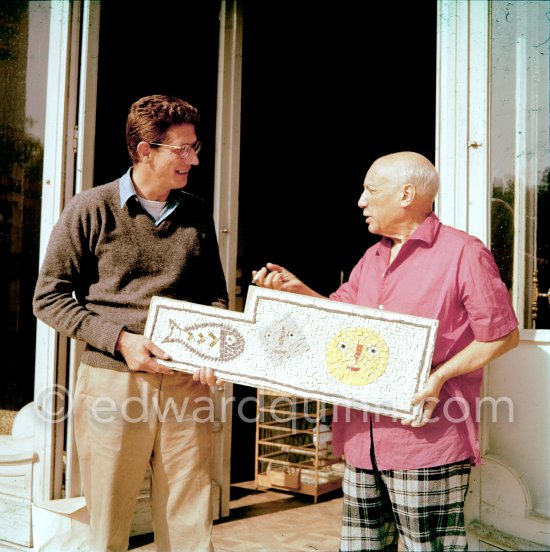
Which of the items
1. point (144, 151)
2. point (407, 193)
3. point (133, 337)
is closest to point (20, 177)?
point (144, 151)

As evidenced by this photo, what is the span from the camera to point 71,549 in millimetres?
A: 2977

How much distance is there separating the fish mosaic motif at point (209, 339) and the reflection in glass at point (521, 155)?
1265 millimetres

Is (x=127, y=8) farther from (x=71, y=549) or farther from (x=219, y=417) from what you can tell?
(x=71, y=549)

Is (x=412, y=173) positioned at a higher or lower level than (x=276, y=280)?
higher

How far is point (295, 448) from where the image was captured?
4578 millimetres

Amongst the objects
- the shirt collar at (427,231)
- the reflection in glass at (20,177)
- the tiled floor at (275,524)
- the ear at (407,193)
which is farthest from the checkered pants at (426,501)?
the reflection in glass at (20,177)

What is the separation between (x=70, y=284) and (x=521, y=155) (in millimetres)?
1868

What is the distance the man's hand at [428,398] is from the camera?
197 cm

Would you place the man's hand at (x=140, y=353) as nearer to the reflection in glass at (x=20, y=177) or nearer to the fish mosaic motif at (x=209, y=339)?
the fish mosaic motif at (x=209, y=339)

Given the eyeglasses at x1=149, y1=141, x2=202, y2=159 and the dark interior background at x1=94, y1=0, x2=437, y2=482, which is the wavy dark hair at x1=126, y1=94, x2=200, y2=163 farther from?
the dark interior background at x1=94, y1=0, x2=437, y2=482

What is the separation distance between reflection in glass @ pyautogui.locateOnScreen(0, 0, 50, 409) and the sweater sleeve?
1.11m

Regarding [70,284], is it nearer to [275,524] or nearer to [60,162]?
[60,162]

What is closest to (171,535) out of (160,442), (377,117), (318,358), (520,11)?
(160,442)
